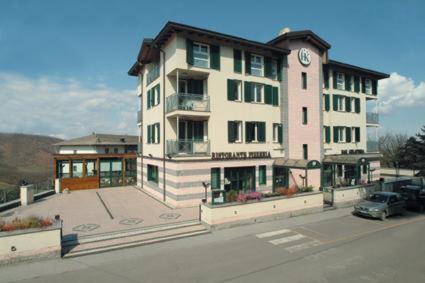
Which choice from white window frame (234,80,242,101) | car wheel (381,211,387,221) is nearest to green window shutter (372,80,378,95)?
car wheel (381,211,387,221)

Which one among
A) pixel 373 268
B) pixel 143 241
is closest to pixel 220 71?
pixel 143 241

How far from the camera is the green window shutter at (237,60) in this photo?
21406 millimetres

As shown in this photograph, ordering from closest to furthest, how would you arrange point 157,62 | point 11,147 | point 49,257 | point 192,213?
1. point 49,257
2. point 192,213
3. point 157,62
4. point 11,147

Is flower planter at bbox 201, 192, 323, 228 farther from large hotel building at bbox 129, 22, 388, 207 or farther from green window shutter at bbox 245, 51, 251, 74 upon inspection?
green window shutter at bbox 245, 51, 251, 74

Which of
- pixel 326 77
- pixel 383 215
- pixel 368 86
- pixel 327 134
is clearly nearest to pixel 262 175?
pixel 383 215

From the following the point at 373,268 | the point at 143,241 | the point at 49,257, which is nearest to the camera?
the point at 373,268

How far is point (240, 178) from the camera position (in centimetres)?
2173

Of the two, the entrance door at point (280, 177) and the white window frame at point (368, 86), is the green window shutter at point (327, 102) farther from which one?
the entrance door at point (280, 177)

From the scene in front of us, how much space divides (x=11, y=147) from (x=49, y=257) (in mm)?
101373

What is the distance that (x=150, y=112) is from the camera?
83.0 feet

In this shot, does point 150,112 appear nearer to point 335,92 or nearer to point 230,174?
point 230,174

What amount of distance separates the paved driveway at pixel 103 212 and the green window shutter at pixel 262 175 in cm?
646

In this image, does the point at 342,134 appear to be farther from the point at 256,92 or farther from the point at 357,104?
the point at 256,92

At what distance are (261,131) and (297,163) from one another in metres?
3.83
